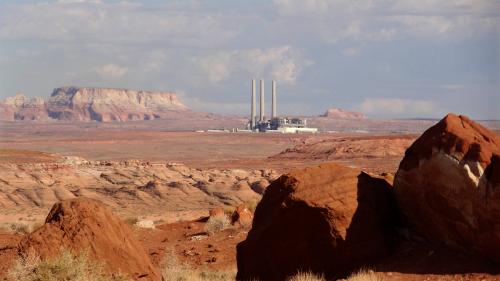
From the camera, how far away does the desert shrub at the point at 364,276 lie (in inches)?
481

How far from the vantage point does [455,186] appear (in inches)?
501

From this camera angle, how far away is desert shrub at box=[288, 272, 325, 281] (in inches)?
509

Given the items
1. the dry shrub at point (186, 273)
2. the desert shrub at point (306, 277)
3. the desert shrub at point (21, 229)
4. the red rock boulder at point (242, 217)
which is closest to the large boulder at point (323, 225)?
the desert shrub at point (306, 277)

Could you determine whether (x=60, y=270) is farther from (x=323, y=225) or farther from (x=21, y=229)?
(x=21, y=229)

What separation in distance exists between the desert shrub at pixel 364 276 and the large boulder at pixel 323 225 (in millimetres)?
539

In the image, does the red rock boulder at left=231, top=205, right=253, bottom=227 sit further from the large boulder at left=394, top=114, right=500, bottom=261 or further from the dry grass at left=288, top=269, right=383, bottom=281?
the large boulder at left=394, top=114, right=500, bottom=261

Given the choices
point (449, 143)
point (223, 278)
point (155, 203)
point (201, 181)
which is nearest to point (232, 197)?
point (155, 203)

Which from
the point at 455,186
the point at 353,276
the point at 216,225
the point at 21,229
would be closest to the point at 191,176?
the point at 21,229

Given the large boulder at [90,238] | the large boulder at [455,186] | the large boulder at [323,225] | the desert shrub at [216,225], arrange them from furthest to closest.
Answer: the desert shrub at [216,225], the large boulder at [323,225], the large boulder at [455,186], the large boulder at [90,238]

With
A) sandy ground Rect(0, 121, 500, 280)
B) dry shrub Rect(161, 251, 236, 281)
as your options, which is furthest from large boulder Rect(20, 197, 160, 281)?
dry shrub Rect(161, 251, 236, 281)

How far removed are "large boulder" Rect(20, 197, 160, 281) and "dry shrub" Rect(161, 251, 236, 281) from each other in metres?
1.76

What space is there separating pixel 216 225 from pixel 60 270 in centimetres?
1242

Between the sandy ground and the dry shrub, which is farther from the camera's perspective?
the dry shrub

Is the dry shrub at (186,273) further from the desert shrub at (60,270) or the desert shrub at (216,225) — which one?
the desert shrub at (216,225)
